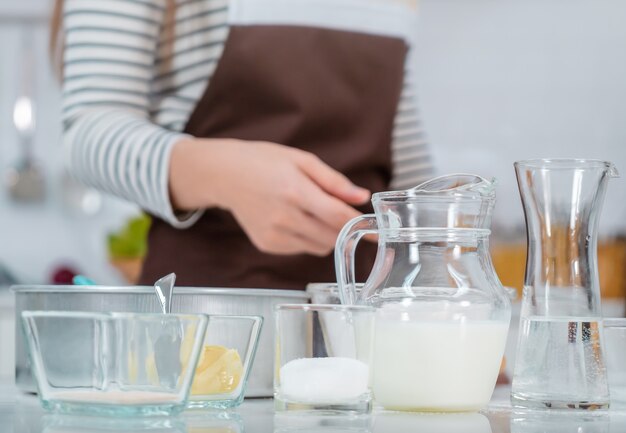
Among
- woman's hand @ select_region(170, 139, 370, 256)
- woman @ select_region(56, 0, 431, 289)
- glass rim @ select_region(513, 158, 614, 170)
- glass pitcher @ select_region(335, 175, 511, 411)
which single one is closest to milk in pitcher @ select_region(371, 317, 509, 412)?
glass pitcher @ select_region(335, 175, 511, 411)

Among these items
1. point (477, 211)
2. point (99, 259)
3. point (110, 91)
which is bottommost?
point (99, 259)

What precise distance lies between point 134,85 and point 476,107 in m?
1.64

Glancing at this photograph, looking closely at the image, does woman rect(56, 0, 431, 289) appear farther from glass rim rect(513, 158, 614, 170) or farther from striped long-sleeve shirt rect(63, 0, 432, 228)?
glass rim rect(513, 158, 614, 170)

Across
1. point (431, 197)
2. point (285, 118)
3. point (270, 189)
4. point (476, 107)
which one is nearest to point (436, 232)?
point (431, 197)

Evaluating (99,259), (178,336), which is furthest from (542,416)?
(99,259)

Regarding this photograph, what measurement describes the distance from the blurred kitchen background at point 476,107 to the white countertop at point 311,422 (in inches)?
74.1

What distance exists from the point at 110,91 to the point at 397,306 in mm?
657

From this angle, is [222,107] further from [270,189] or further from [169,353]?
[169,353]

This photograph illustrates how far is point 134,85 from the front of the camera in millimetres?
1141

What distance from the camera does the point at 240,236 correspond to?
1.16m

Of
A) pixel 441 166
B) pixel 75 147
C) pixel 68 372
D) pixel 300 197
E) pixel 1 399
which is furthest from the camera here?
pixel 441 166

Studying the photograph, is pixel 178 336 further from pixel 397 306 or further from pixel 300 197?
pixel 300 197

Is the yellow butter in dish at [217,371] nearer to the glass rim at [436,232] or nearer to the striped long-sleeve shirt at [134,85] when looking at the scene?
the glass rim at [436,232]

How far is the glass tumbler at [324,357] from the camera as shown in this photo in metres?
0.55
